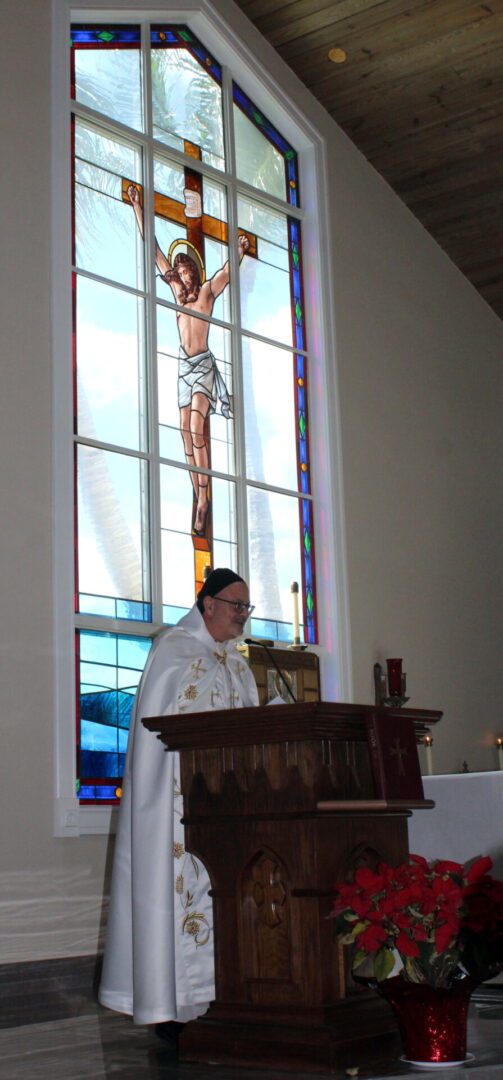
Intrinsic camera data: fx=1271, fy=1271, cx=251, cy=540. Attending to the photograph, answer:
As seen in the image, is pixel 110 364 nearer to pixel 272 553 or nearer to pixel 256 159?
pixel 272 553

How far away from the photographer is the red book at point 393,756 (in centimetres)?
326

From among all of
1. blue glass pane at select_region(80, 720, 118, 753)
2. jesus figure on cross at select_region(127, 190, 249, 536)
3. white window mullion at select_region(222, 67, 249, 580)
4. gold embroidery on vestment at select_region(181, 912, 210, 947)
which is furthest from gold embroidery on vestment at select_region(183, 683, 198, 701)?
white window mullion at select_region(222, 67, 249, 580)

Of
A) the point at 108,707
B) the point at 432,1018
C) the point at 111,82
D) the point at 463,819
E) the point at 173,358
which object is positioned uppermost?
the point at 111,82

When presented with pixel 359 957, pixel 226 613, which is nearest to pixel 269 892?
pixel 359 957

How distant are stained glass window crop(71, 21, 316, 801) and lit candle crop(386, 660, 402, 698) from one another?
48 cm

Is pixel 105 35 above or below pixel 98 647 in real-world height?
above

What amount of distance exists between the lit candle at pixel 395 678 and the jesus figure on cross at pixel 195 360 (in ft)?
4.44

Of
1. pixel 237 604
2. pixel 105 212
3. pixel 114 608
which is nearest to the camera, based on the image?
pixel 237 604

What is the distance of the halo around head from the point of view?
6711 mm

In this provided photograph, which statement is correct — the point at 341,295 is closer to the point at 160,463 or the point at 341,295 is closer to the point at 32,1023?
the point at 160,463

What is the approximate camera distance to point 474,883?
3.12 meters

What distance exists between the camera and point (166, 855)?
3.65 meters

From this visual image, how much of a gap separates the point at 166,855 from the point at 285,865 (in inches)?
19.3

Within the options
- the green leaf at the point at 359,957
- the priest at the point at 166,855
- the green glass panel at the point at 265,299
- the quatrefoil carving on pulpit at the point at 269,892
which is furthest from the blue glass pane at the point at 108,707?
the green leaf at the point at 359,957
